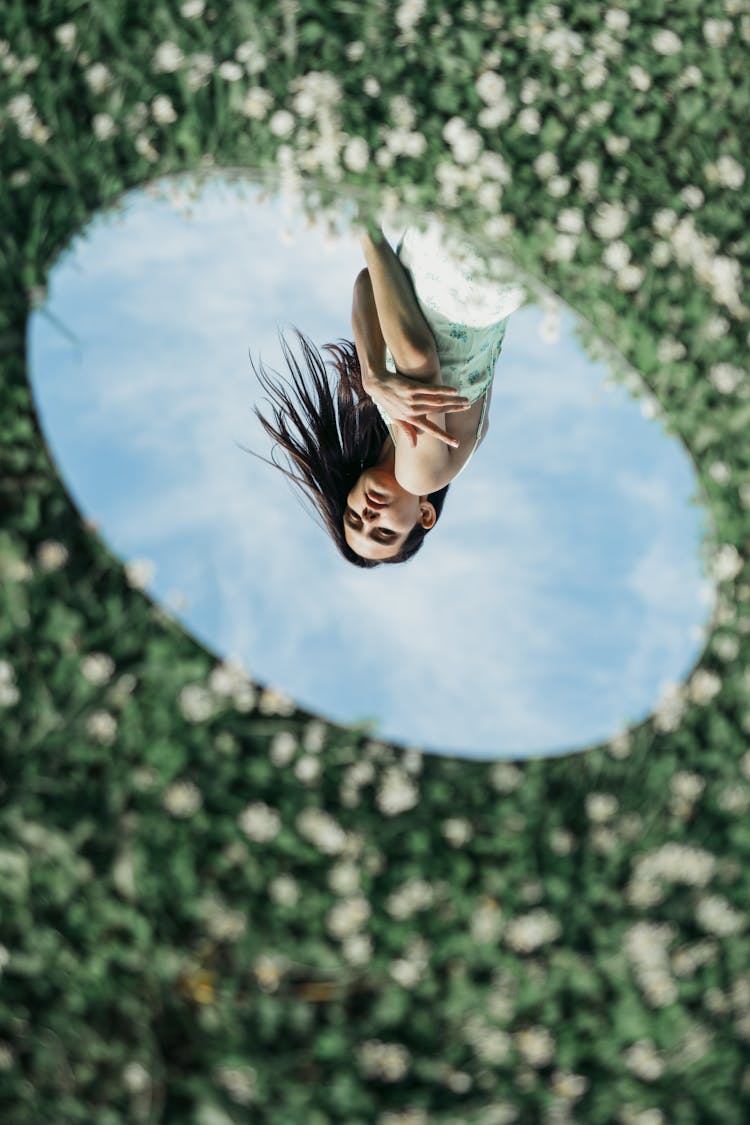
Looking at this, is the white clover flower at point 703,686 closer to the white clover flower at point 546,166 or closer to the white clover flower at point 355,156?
the white clover flower at point 546,166

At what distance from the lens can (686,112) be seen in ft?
9.65

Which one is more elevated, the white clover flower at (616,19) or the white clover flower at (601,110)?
the white clover flower at (616,19)

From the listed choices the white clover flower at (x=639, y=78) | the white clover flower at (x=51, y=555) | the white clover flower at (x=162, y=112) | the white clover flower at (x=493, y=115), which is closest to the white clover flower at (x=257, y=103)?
the white clover flower at (x=162, y=112)

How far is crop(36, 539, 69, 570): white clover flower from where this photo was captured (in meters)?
2.18

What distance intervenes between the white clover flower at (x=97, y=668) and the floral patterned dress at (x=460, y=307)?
71cm

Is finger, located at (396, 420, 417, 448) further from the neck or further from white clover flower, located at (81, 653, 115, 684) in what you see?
white clover flower, located at (81, 653, 115, 684)

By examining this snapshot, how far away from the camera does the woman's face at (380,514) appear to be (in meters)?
2.22

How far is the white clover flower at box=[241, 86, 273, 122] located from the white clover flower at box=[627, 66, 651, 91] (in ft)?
3.16

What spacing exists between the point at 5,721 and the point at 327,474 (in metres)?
0.78

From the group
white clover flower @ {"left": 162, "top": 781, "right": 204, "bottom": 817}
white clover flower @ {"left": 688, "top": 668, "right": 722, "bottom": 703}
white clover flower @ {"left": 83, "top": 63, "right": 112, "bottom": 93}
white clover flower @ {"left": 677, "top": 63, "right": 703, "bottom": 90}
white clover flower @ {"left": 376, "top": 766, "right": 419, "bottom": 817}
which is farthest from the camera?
white clover flower @ {"left": 677, "top": 63, "right": 703, "bottom": 90}

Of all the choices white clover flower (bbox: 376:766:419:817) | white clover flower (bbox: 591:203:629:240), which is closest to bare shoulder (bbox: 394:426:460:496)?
white clover flower (bbox: 376:766:419:817)

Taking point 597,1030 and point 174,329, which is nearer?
point 597,1030

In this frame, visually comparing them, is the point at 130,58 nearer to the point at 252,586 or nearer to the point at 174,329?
the point at 174,329

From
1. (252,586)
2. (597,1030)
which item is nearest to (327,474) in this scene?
(252,586)
